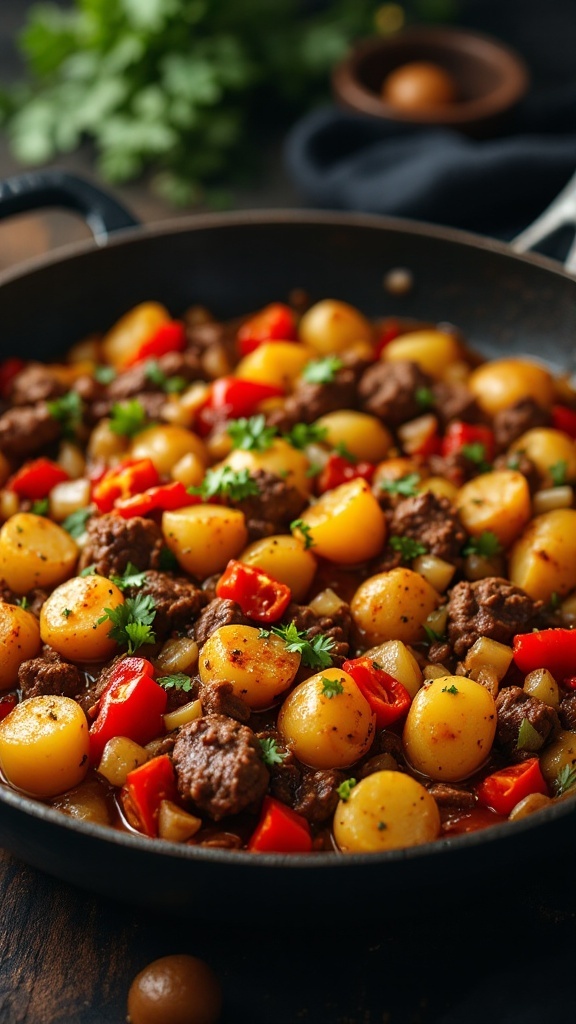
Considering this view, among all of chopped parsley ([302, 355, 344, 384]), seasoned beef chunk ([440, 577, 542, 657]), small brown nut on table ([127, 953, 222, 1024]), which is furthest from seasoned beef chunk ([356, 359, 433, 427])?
small brown nut on table ([127, 953, 222, 1024])

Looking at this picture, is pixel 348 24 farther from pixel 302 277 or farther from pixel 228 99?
pixel 302 277

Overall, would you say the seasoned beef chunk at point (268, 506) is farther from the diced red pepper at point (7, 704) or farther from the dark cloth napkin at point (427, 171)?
the dark cloth napkin at point (427, 171)

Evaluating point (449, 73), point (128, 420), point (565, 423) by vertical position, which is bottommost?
point (565, 423)

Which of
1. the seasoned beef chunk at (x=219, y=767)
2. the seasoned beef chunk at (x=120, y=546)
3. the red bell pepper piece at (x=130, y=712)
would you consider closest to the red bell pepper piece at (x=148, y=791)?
the seasoned beef chunk at (x=219, y=767)

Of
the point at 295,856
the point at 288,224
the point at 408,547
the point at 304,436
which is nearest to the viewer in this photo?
the point at 295,856

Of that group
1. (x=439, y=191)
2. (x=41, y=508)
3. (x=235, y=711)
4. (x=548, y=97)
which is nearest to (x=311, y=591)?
(x=235, y=711)

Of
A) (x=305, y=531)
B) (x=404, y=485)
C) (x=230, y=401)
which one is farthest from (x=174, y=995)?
(x=230, y=401)

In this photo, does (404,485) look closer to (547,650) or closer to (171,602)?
(547,650)
